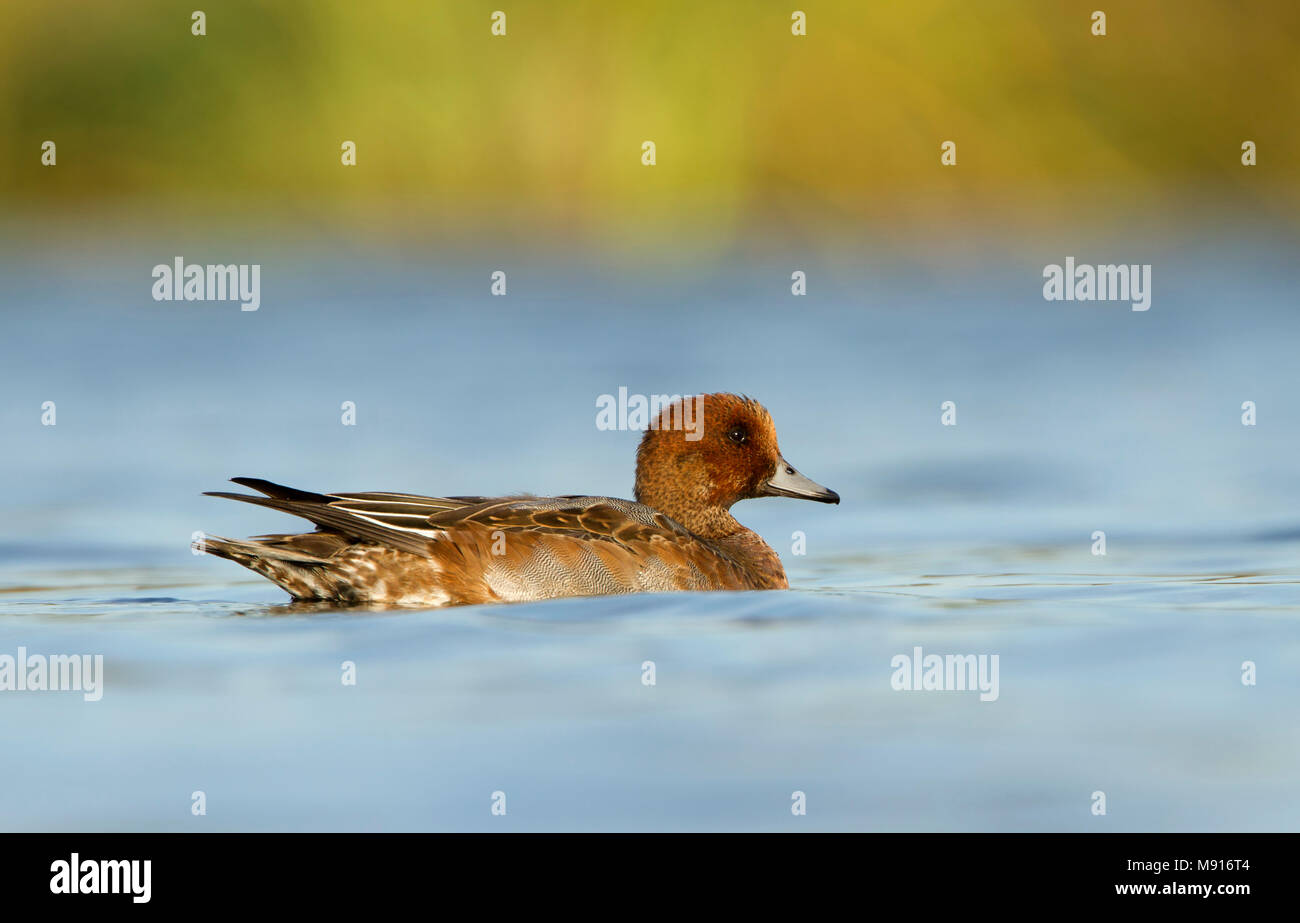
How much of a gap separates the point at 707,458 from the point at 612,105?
6746 millimetres

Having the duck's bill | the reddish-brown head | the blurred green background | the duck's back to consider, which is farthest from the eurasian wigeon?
the blurred green background

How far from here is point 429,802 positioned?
176 inches

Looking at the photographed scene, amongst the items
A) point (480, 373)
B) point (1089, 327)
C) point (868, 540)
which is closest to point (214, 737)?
point (868, 540)

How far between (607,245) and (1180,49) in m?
4.70

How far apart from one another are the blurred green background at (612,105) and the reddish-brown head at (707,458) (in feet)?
21.8

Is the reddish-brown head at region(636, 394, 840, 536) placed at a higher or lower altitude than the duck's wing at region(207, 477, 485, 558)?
higher

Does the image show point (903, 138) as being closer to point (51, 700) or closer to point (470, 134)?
point (470, 134)

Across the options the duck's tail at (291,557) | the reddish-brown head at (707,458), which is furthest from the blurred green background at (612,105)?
the duck's tail at (291,557)

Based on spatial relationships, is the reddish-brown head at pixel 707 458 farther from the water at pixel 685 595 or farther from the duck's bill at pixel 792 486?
the water at pixel 685 595

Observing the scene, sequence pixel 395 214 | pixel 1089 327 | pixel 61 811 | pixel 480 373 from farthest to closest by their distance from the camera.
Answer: pixel 395 214 → pixel 1089 327 → pixel 480 373 → pixel 61 811

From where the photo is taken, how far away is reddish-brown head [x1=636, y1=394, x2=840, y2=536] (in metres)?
7.54

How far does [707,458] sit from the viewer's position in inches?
298

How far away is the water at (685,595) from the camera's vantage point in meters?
4.66

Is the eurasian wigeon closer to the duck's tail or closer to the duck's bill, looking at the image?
the duck's tail
